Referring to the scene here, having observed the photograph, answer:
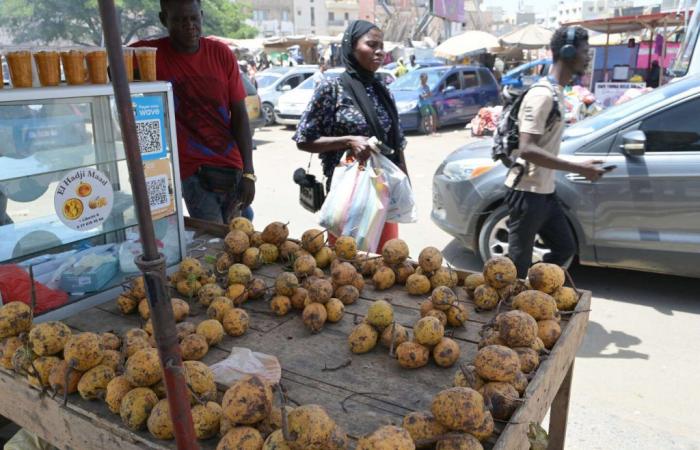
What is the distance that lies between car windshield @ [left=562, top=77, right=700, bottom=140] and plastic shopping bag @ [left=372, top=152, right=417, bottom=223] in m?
2.26

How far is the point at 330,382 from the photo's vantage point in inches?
64.7

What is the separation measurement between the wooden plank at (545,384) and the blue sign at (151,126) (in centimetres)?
179

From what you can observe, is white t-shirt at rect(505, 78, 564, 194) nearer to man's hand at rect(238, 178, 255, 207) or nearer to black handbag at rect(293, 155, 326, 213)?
black handbag at rect(293, 155, 326, 213)

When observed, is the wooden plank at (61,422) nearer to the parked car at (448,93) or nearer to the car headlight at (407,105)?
the parked car at (448,93)

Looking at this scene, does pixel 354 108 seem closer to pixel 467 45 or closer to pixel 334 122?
pixel 334 122

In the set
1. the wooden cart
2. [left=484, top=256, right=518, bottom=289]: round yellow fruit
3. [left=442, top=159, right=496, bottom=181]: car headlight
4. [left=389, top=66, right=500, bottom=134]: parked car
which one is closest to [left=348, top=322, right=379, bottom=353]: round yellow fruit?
the wooden cart

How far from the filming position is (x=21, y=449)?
202 cm

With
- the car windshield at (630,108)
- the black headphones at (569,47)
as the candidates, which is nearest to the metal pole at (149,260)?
the black headphones at (569,47)

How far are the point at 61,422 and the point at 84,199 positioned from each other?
0.92 metres

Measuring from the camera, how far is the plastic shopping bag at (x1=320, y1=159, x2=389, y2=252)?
2.92m

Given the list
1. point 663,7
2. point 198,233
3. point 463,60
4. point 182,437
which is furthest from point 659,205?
point 463,60

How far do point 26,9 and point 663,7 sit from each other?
862 inches

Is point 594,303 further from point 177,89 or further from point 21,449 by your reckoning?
point 21,449

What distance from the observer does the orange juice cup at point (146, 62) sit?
7.88 ft
